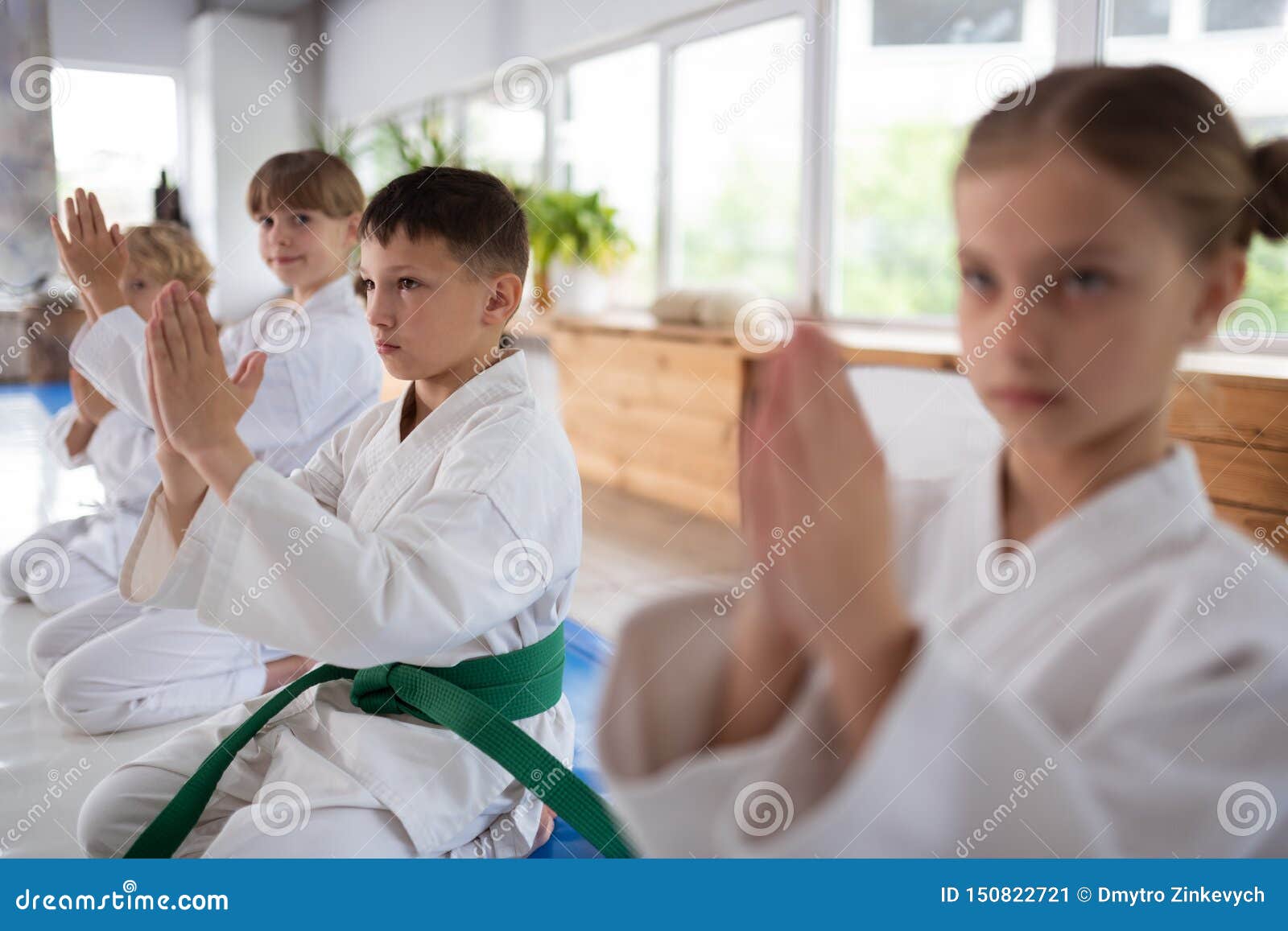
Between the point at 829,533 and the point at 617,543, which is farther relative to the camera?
the point at 617,543

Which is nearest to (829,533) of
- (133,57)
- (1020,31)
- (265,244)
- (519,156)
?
(1020,31)

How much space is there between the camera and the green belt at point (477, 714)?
68 centimetres

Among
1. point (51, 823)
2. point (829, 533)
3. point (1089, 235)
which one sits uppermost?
point (1089, 235)

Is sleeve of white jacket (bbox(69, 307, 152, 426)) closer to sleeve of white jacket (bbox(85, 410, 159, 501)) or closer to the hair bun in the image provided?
sleeve of white jacket (bbox(85, 410, 159, 501))

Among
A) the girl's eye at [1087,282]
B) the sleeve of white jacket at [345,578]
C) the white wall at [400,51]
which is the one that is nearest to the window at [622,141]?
the white wall at [400,51]

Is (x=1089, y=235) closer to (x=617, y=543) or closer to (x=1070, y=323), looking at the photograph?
(x=1070, y=323)

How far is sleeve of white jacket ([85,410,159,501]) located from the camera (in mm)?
1275

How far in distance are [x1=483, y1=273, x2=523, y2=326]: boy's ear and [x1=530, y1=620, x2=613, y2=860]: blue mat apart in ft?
1.09

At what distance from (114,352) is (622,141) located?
0.63 meters

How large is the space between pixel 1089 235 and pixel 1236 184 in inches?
3.0

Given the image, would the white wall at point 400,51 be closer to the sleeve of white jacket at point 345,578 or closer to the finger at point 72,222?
the finger at point 72,222

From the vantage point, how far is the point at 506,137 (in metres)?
0.94

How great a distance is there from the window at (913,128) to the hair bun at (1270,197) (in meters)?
0.15
